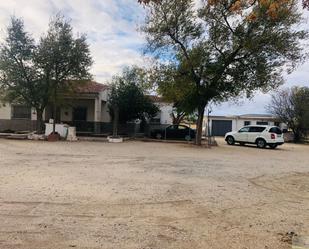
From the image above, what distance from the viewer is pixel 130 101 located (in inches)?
1334

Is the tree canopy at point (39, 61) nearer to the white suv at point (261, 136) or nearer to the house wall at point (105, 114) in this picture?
the house wall at point (105, 114)

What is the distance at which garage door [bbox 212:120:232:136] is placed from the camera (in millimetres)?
52625

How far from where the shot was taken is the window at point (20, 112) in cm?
3478

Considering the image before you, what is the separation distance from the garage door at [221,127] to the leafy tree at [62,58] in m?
27.6

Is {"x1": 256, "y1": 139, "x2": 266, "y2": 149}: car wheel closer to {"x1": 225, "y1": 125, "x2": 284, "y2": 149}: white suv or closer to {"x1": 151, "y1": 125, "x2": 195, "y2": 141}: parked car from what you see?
{"x1": 225, "y1": 125, "x2": 284, "y2": 149}: white suv

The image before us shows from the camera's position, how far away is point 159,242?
5.68 metres

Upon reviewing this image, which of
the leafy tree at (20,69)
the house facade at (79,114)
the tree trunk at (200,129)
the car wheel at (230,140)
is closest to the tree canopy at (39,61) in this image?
the leafy tree at (20,69)

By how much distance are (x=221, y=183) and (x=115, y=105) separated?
23817mm

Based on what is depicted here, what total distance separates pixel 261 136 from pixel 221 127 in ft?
75.5

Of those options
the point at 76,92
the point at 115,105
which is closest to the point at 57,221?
the point at 76,92

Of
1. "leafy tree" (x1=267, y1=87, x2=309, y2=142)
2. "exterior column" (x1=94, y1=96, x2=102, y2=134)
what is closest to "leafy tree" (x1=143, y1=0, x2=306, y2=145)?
"exterior column" (x1=94, y1=96, x2=102, y2=134)

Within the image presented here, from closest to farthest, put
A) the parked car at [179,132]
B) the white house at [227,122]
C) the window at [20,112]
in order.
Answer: the parked car at [179,132] < the window at [20,112] < the white house at [227,122]

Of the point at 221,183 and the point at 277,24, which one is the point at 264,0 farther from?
the point at 277,24

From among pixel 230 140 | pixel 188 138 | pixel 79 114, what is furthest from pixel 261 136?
pixel 79 114
